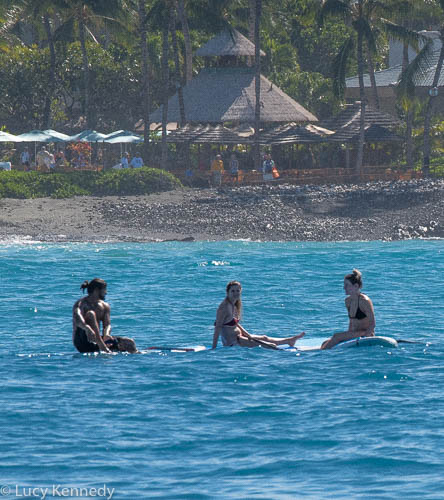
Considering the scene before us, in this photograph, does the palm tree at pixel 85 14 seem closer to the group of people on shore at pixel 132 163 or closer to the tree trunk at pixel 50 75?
the tree trunk at pixel 50 75

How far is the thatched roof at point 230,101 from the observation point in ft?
147

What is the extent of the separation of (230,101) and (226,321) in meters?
30.8

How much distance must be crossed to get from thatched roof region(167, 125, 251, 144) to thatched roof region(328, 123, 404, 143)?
431cm

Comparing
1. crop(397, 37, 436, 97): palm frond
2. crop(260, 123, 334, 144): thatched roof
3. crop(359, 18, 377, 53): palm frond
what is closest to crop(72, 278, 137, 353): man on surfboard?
crop(260, 123, 334, 144): thatched roof

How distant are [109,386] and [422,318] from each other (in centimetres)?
928

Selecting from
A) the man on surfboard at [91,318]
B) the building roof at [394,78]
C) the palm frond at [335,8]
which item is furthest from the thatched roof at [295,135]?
the man on surfboard at [91,318]

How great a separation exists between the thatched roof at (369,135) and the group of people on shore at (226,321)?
29.4 metres

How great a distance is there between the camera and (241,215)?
36.9 m

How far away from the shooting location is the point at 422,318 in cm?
2159

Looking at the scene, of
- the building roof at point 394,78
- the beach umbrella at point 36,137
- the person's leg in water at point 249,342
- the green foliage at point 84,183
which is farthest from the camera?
the building roof at point 394,78

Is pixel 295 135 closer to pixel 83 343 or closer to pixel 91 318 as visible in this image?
pixel 83 343

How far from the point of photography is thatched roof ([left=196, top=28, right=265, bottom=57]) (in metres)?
46.1

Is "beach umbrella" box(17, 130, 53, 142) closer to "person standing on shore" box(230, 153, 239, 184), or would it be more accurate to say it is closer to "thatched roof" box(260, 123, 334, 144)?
"person standing on shore" box(230, 153, 239, 184)

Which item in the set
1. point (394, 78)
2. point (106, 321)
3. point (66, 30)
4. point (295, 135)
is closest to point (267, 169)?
point (295, 135)
